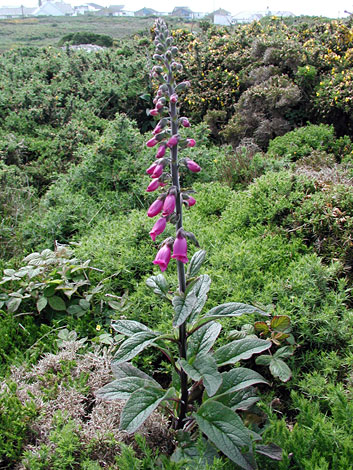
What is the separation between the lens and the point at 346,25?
7.03m

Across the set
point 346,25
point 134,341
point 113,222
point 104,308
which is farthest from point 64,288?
point 346,25

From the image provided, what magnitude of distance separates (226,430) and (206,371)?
0.80ft

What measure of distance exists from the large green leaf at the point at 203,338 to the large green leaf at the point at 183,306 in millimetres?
272

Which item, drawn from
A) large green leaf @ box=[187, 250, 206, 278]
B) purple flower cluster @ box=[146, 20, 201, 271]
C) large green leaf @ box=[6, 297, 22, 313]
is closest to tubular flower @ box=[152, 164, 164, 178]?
purple flower cluster @ box=[146, 20, 201, 271]

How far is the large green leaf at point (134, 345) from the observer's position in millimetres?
1568

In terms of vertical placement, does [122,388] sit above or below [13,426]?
above

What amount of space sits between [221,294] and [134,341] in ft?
3.58

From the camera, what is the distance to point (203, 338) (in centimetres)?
178

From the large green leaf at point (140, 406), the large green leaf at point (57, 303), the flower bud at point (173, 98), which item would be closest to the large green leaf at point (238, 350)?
the large green leaf at point (140, 406)

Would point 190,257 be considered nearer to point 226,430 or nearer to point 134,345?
point 134,345

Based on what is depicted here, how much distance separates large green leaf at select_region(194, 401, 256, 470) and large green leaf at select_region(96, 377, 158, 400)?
0.29 meters

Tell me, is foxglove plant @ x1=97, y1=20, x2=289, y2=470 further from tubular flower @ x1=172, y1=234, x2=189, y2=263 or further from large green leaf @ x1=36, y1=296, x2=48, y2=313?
large green leaf @ x1=36, y1=296, x2=48, y2=313

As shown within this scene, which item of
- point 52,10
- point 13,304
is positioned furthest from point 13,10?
point 13,304

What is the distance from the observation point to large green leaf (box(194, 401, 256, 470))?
148 centimetres
